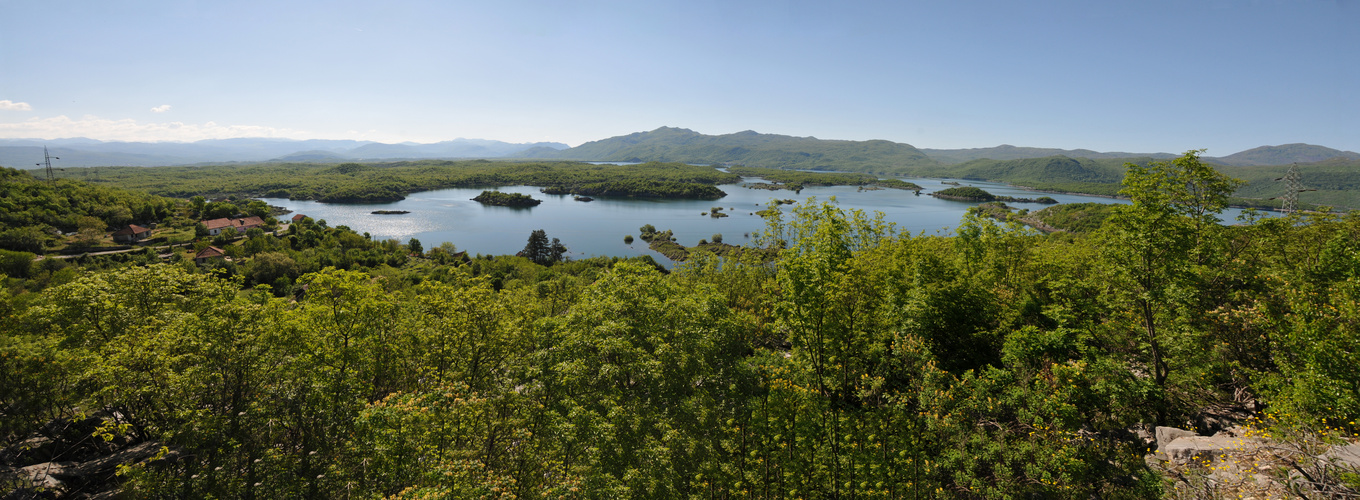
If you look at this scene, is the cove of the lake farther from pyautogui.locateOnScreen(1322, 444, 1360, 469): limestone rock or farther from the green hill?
pyautogui.locateOnScreen(1322, 444, 1360, 469): limestone rock

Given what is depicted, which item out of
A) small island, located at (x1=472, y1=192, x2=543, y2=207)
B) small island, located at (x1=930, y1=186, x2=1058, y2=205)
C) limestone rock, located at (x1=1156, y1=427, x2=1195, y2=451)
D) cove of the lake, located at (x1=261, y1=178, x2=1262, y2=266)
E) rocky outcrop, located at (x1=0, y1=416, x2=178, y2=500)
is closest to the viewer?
limestone rock, located at (x1=1156, y1=427, x2=1195, y2=451)

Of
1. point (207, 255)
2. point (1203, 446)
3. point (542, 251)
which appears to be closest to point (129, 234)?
point (207, 255)

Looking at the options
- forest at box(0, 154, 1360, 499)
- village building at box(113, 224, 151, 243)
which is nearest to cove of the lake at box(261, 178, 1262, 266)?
village building at box(113, 224, 151, 243)

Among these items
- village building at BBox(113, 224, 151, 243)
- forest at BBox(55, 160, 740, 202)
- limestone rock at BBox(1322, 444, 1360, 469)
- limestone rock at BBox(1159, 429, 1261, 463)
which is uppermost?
forest at BBox(55, 160, 740, 202)

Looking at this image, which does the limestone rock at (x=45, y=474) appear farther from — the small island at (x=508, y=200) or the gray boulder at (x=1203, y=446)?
the small island at (x=508, y=200)

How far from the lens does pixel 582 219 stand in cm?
10969

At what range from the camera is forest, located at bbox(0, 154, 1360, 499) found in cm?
830

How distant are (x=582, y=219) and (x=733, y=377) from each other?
102650 millimetres

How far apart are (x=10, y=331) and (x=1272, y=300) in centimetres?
3207

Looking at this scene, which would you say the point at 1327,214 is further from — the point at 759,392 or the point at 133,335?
the point at 133,335

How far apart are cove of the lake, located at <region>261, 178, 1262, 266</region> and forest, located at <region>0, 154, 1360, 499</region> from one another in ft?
176

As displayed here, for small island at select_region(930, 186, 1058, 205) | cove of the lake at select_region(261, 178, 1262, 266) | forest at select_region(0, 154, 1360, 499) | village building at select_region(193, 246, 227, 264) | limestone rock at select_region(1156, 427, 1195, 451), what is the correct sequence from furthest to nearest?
small island at select_region(930, 186, 1058, 205)
cove of the lake at select_region(261, 178, 1262, 266)
village building at select_region(193, 246, 227, 264)
limestone rock at select_region(1156, 427, 1195, 451)
forest at select_region(0, 154, 1360, 499)

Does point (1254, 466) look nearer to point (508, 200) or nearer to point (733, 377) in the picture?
point (733, 377)

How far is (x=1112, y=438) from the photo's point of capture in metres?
9.87
